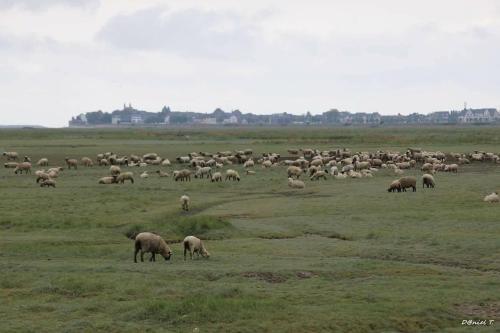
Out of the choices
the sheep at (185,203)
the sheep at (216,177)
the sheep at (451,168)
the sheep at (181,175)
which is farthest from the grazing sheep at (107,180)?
the sheep at (451,168)

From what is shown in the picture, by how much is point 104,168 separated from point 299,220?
35.2 metres

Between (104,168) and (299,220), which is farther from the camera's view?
(104,168)

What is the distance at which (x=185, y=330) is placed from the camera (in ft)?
56.2

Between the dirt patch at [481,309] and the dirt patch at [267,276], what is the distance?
17.5 ft

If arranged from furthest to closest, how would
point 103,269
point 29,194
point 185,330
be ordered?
point 29,194
point 103,269
point 185,330

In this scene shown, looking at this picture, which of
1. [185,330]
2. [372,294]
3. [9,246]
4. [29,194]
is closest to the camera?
[185,330]

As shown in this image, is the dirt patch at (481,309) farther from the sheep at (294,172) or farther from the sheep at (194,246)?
the sheep at (294,172)

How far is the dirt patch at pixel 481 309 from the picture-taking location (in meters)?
18.2

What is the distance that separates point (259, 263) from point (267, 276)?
1878 millimetres

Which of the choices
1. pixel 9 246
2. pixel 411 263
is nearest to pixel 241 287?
pixel 411 263

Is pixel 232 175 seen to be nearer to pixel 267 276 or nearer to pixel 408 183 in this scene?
pixel 408 183

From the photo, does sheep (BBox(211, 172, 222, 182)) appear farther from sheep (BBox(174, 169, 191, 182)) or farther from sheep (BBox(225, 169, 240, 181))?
sheep (BBox(174, 169, 191, 182))

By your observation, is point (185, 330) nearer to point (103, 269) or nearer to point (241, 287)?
point (241, 287)

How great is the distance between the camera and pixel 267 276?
2225 centimetres
